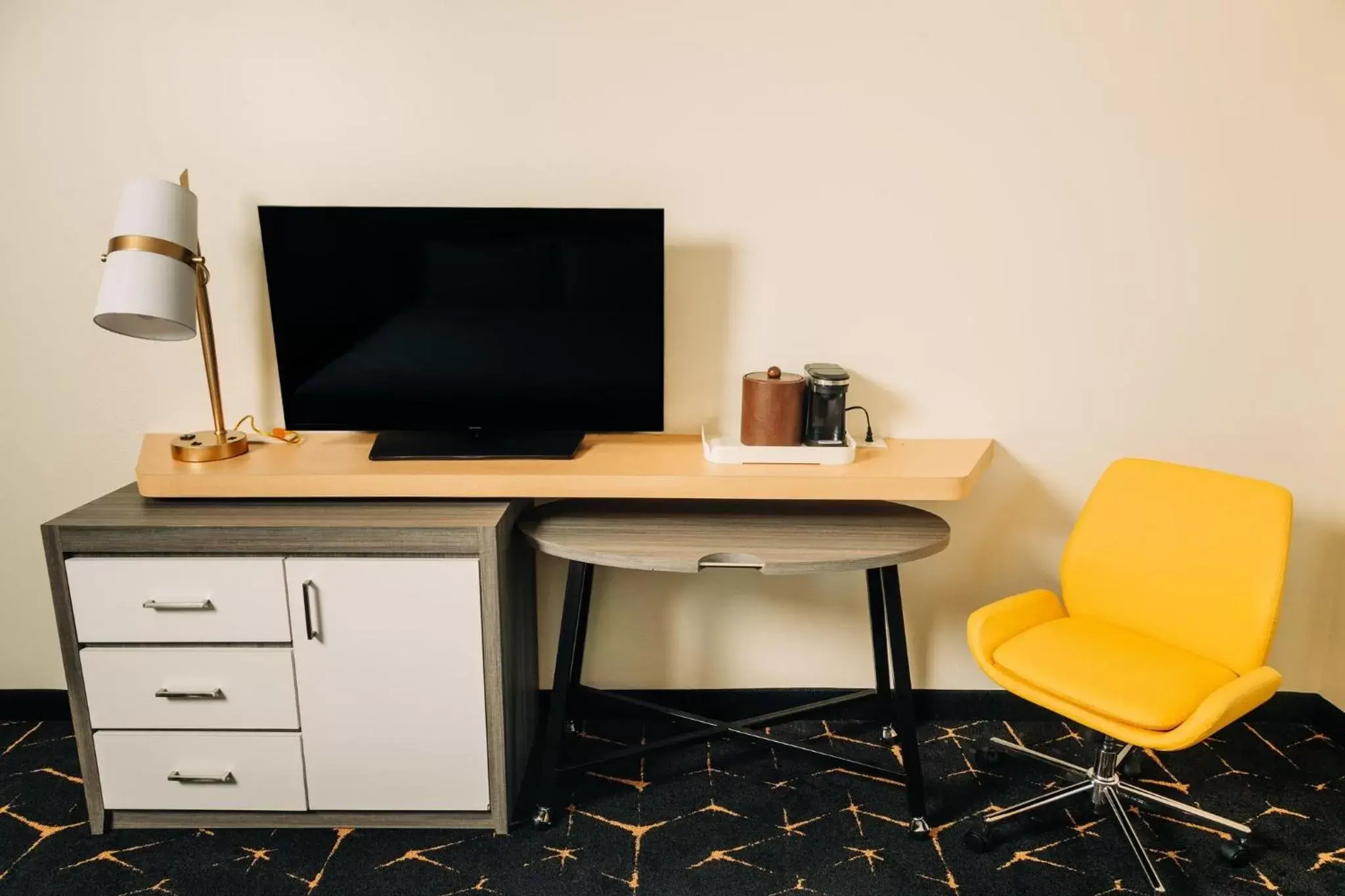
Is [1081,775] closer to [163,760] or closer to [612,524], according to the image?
[612,524]

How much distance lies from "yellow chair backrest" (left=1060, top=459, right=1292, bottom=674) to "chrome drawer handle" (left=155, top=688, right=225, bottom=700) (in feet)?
6.85

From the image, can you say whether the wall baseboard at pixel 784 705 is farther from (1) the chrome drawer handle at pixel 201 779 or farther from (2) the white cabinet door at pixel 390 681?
(1) the chrome drawer handle at pixel 201 779

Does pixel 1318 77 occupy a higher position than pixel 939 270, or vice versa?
pixel 1318 77

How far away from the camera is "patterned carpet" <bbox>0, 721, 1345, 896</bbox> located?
187 centimetres

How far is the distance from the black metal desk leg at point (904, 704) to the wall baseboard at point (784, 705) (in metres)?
0.49

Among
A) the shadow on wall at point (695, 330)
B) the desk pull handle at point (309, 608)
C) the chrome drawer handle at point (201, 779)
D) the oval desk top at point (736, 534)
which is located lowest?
the chrome drawer handle at point (201, 779)

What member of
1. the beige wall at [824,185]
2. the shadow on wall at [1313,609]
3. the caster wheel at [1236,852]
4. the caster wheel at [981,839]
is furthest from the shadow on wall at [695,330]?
the shadow on wall at [1313,609]

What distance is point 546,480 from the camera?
193 cm

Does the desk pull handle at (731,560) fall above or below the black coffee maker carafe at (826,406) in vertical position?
below

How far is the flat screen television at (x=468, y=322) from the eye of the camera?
2027 mm

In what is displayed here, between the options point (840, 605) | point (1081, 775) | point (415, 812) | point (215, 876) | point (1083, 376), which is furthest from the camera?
point (840, 605)

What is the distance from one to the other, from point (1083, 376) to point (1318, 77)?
2.97 feet

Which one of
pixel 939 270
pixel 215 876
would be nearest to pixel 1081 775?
pixel 939 270

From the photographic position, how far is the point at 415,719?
1949 mm
